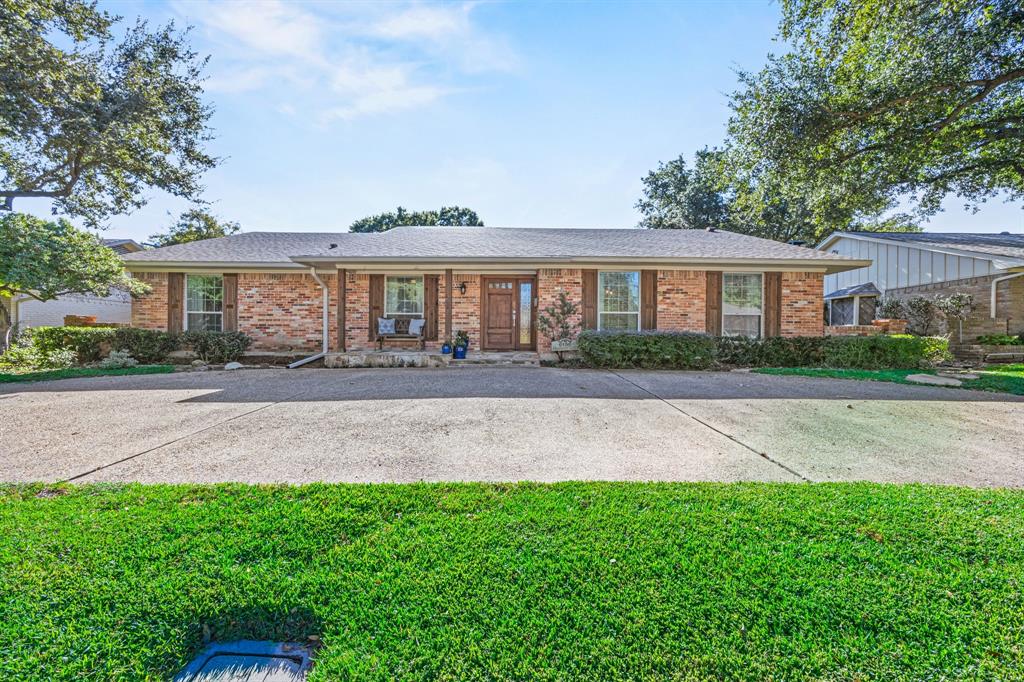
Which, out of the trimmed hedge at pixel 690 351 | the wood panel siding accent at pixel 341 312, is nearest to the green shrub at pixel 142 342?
the wood panel siding accent at pixel 341 312

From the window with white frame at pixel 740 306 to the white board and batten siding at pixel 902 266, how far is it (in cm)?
570

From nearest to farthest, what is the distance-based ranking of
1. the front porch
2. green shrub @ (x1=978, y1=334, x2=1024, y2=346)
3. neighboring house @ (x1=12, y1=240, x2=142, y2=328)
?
the front porch
green shrub @ (x1=978, y1=334, x2=1024, y2=346)
neighboring house @ (x1=12, y1=240, x2=142, y2=328)

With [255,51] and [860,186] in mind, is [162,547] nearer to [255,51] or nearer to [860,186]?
[255,51]

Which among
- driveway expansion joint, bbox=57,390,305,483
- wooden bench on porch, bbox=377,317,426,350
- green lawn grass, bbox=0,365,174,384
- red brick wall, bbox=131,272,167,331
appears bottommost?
driveway expansion joint, bbox=57,390,305,483

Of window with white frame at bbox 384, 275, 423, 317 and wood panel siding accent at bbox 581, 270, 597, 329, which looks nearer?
wood panel siding accent at bbox 581, 270, 597, 329

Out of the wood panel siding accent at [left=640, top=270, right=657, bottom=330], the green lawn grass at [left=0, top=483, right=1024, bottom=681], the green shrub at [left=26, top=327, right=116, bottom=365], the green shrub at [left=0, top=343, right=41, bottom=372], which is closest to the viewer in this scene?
the green lawn grass at [left=0, top=483, right=1024, bottom=681]

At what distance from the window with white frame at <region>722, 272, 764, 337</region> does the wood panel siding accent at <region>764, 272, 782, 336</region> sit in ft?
0.63

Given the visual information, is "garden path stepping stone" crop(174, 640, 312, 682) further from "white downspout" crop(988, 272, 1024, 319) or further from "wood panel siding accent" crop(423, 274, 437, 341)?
"white downspout" crop(988, 272, 1024, 319)

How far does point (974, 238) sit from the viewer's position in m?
17.5

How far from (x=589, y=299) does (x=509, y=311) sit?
7.14ft

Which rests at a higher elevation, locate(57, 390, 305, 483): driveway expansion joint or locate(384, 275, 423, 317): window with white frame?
locate(384, 275, 423, 317): window with white frame

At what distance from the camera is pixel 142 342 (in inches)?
416

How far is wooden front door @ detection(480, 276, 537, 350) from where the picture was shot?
11992mm

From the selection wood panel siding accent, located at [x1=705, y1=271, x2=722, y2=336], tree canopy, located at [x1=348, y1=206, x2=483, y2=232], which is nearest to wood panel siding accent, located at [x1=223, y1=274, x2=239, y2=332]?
wood panel siding accent, located at [x1=705, y1=271, x2=722, y2=336]
